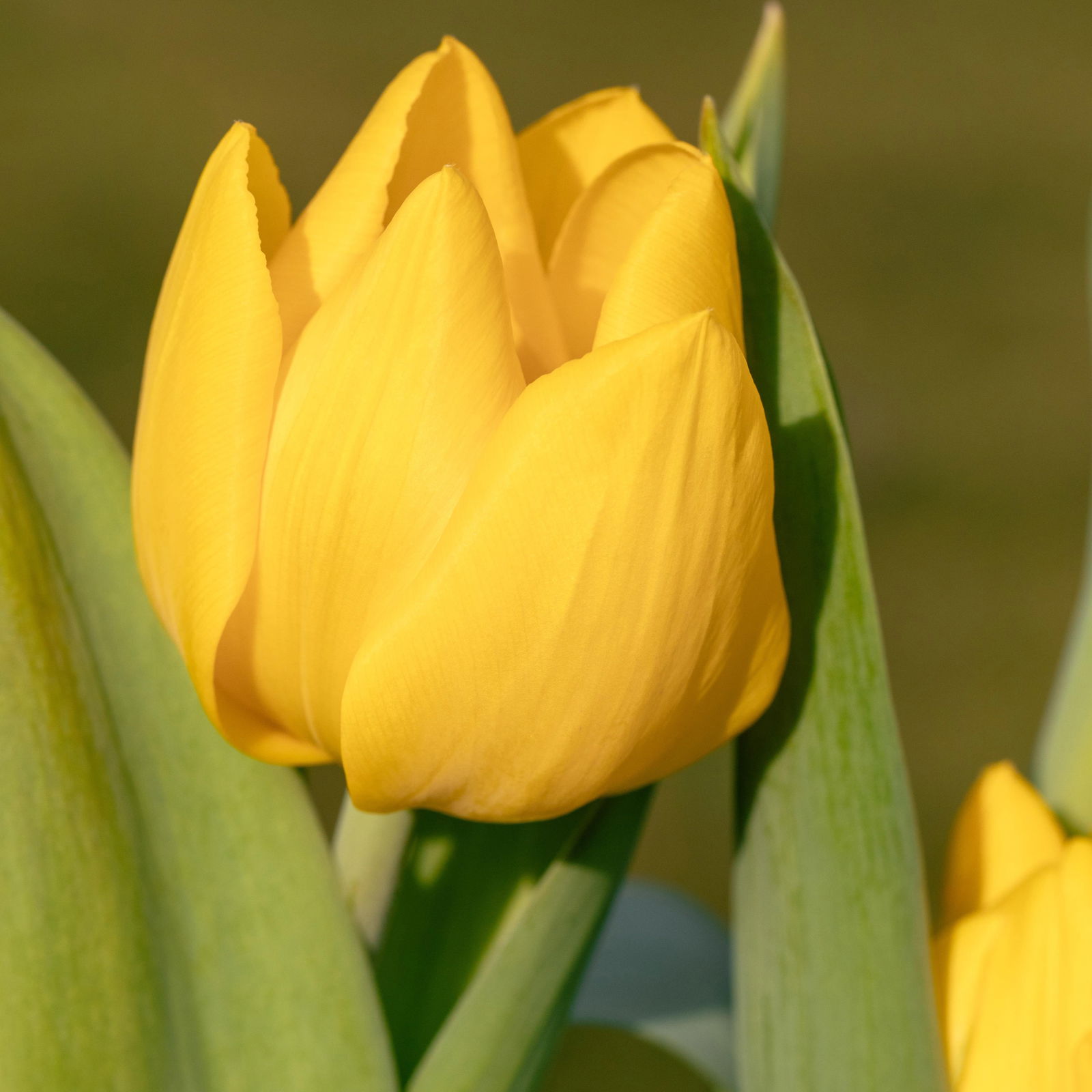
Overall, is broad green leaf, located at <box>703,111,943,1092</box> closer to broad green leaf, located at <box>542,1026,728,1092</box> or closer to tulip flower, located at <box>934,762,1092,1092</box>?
tulip flower, located at <box>934,762,1092,1092</box>

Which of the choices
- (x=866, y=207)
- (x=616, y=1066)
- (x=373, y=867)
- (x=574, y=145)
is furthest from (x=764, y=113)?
(x=866, y=207)

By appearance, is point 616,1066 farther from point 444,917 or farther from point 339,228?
point 339,228

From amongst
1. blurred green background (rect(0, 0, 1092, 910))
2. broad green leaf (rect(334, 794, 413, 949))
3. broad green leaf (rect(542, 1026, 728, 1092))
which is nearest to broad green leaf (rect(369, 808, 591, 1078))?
broad green leaf (rect(334, 794, 413, 949))

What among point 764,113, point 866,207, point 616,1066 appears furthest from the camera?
point 866,207

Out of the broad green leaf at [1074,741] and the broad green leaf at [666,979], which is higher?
the broad green leaf at [1074,741]

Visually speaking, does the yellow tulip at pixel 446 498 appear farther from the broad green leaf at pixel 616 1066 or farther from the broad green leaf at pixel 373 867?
the broad green leaf at pixel 616 1066

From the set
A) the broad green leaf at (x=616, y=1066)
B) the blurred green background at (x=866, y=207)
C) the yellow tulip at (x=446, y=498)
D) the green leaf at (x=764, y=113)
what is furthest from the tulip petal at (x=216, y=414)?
the blurred green background at (x=866, y=207)

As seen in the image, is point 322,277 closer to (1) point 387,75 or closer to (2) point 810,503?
(2) point 810,503
